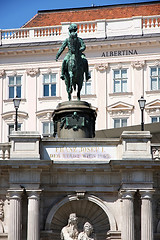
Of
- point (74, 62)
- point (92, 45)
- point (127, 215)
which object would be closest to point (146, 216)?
point (127, 215)

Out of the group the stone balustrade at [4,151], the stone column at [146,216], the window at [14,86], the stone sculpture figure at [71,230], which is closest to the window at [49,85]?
the window at [14,86]

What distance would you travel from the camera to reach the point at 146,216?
1485 inches

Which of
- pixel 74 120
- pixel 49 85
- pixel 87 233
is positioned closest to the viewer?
pixel 87 233

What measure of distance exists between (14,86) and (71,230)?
107 feet

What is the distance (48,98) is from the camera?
68562 mm

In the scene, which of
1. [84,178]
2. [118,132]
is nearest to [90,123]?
[84,178]

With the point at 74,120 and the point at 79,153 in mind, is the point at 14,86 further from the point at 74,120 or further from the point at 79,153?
the point at 79,153

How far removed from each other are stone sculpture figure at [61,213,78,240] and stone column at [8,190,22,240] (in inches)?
74.5

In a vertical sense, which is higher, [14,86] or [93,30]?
[93,30]

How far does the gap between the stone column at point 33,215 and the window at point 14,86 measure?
104 ft

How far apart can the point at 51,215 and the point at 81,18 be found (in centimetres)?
3745

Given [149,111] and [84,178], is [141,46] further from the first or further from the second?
[84,178]

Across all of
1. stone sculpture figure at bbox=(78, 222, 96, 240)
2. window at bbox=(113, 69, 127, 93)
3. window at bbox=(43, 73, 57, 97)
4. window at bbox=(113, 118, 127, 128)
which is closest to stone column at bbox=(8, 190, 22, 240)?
stone sculpture figure at bbox=(78, 222, 96, 240)

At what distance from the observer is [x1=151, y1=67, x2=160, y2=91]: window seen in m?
67.2
